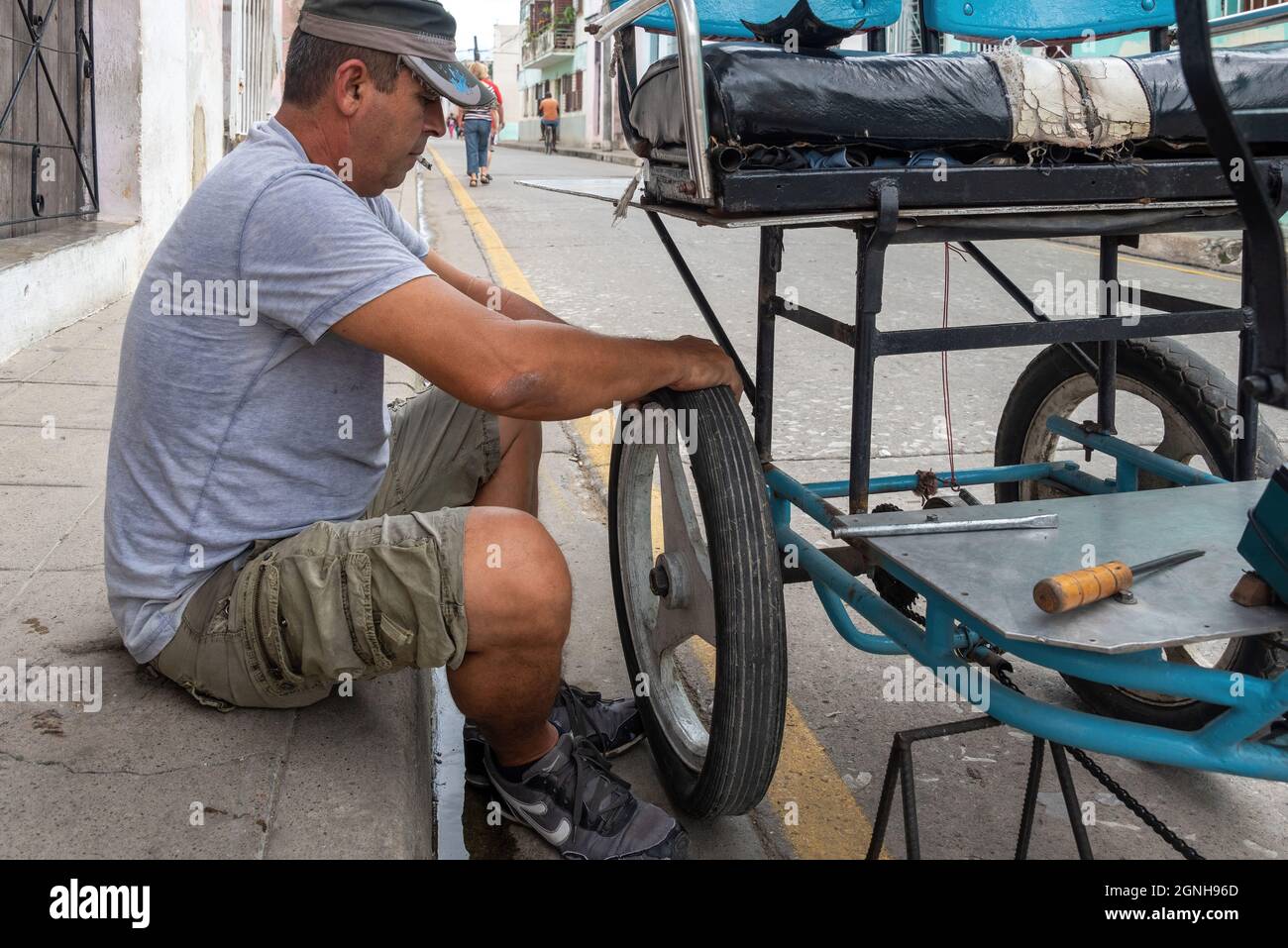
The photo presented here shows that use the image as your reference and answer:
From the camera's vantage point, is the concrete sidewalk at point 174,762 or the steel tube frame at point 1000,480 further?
the concrete sidewalk at point 174,762

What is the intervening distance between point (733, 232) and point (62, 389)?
301 inches

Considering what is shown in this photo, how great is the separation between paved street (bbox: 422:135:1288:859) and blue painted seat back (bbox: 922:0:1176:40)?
1476mm

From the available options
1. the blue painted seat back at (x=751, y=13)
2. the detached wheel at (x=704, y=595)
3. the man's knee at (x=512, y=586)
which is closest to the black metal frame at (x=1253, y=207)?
the detached wheel at (x=704, y=595)

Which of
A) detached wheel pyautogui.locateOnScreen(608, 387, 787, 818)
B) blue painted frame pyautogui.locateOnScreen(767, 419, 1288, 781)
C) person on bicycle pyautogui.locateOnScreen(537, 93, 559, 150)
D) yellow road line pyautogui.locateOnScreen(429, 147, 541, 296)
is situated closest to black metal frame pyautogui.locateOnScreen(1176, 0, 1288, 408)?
blue painted frame pyautogui.locateOnScreen(767, 419, 1288, 781)

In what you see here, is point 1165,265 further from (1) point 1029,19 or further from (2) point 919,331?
(2) point 919,331

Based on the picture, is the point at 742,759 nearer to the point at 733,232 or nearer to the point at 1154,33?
the point at 1154,33

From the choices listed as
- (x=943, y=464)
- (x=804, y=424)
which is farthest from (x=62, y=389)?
(x=943, y=464)

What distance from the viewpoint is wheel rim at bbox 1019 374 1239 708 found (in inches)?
99.7

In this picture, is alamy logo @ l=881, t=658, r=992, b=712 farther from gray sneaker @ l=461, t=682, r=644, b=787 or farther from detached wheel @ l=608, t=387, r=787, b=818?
gray sneaker @ l=461, t=682, r=644, b=787

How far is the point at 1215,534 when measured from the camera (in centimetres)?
189

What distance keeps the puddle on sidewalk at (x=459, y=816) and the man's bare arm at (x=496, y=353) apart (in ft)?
2.76

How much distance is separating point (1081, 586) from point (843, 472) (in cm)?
267

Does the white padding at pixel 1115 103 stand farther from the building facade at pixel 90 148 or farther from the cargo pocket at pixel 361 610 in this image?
the building facade at pixel 90 148

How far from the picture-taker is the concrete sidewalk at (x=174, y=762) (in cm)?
181
